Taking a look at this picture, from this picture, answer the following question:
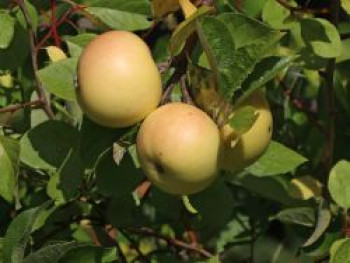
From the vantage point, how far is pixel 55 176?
1.30 metres

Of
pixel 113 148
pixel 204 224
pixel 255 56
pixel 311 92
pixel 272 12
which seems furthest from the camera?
pixel 311 92

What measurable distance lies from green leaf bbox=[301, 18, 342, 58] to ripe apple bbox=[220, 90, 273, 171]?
0.78 feet

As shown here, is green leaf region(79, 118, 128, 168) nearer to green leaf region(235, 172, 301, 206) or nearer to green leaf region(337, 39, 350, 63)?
green leaf region(235, 172, 301, 206)

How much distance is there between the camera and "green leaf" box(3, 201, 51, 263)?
3.86ft

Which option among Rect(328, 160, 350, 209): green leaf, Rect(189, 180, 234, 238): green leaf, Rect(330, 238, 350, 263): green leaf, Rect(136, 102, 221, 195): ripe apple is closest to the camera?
Rect(136, 102, 221, 195): ripe apple

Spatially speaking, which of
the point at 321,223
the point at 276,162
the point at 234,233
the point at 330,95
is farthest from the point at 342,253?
the point at 234,233

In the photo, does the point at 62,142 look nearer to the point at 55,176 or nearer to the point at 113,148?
the point at 55,176

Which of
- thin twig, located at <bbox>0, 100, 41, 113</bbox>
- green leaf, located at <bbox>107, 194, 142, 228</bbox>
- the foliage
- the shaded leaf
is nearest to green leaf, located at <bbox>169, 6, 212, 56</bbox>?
the foliage

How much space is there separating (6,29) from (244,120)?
22.4 inches

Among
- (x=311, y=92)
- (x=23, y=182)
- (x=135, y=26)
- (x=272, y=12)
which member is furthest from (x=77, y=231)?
(x=311, y=92)

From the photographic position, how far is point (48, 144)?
1324 mm

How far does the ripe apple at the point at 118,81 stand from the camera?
40.8 inches

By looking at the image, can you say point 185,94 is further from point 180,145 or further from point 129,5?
point 129,5

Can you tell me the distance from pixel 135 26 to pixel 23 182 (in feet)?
1.41
